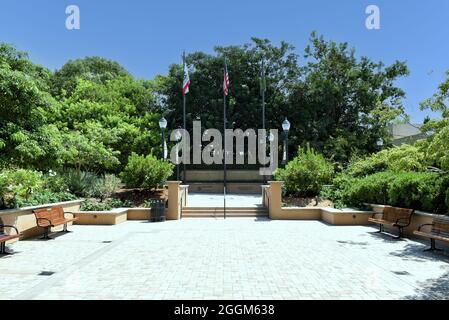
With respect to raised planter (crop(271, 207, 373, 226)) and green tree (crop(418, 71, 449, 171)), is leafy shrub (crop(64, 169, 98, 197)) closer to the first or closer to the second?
raised planter (crop(271, 207, 373, 226))

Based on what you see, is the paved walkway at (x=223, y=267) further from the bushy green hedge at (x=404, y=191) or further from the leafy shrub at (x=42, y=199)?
the leafy shrub at (x=42, y=199)

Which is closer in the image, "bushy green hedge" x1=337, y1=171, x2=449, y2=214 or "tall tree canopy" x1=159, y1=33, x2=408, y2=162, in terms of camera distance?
"bushy green hedge" x1=337, y1=171, x2=449, y2=214

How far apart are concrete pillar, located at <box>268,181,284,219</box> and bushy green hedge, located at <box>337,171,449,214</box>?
3131 millimetres

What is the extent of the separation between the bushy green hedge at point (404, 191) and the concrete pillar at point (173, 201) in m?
7.69

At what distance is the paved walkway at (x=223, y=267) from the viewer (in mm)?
6203

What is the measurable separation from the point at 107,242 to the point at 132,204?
7.19 meters

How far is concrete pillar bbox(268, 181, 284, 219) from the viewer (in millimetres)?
16547

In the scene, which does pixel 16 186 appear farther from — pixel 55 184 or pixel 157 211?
pixel 157 211

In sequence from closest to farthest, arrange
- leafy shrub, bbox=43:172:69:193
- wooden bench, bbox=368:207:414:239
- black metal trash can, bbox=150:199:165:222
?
wooden bench, bbox=368:207:414:239 → black metal trash can, bbox=150:199:165:222 → leafy shrub, bbox=43:172:69:193

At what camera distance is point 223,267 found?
791 cm

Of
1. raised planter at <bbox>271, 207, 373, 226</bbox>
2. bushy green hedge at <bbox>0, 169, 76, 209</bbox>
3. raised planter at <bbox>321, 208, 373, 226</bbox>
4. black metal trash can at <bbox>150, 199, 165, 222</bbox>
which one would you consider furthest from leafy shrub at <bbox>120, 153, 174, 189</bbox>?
raised planter at <bbox>321, 208, 373, 226</bbox>

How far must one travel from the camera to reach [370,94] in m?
30.7
